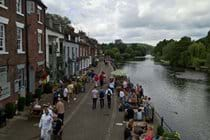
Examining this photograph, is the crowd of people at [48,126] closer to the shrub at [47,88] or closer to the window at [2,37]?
the window at [2,37]

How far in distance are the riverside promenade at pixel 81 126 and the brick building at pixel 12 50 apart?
214 cm

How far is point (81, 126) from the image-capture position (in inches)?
762

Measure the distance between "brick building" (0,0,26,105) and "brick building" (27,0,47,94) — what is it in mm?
1435

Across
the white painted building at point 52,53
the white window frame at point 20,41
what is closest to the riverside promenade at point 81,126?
the white window frame at point 20,41

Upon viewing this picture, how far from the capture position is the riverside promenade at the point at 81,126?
16.9 m

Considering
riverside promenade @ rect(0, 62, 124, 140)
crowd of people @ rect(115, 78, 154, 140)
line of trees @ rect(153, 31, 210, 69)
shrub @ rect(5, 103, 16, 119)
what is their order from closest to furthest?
crowd of people @ rect(115, 78, 154, 140), riverside promenade @ rect(0, 62, 124, 140), shrub @ rect(5, 103, 16, 119), line of trees @ rect(153, 31, 210, 69)

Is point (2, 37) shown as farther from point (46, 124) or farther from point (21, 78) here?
point (46, 124)

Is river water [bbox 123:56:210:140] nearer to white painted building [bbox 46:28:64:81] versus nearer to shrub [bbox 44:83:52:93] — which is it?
shrub [bbox 44:83:52:93]

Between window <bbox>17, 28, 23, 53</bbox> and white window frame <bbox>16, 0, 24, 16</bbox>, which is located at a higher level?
white window frame <bbox>16, 0, 24, 16</bbox>

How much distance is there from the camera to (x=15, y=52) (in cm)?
2339

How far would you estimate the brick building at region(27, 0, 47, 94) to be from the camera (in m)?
27.4

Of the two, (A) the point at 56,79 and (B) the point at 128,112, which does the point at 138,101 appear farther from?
(A) the point at 56,79

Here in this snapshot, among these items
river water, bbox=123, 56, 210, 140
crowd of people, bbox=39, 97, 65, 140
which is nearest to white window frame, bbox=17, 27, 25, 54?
crowd of people, bbox=39, 97, 65, 140

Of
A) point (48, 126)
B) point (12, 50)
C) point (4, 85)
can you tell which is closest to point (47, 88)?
point (12, 50)
